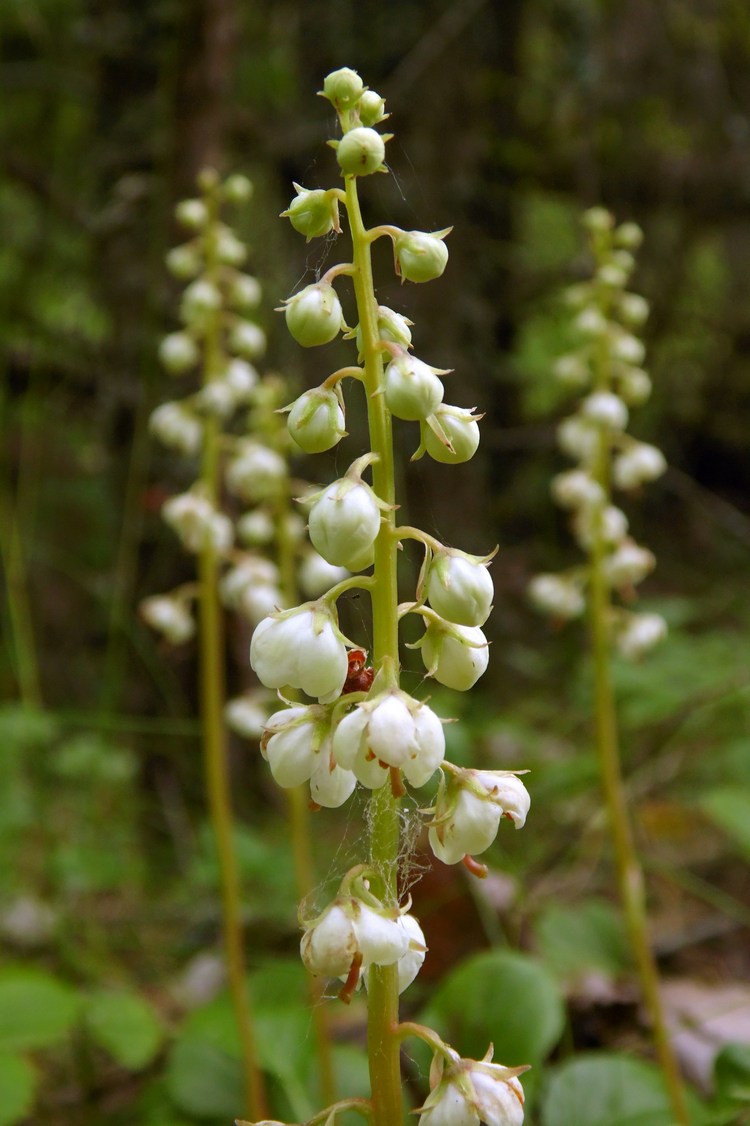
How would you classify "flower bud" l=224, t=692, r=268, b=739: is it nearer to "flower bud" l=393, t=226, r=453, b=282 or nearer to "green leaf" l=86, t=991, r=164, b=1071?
"green leaf" l=86, t=991, r=164, b=1071

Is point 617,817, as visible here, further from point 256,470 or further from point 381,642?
point 381,642

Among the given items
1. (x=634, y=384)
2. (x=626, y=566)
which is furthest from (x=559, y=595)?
(x=634, y=384)

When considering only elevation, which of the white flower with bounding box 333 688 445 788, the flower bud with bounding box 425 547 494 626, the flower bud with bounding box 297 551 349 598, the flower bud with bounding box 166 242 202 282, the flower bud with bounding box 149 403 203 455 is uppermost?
the flower bud with bounding box 166 242 202 282

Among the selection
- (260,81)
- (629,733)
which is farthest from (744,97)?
(629,733)

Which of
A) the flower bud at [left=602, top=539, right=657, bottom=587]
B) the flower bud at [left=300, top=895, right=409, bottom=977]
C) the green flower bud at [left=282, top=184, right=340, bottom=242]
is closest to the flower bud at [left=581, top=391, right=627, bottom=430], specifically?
the flower bud at [left=602, top=539, right=657, bottom=587]

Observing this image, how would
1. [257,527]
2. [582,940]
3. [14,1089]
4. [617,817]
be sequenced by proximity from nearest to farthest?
[14,1089] < [617,817] < [257,527] < [582,940]

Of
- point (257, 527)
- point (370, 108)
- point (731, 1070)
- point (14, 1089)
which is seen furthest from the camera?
point (257, 527)

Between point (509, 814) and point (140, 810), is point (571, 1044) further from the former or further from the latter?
point (140, 810)
